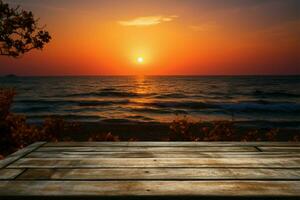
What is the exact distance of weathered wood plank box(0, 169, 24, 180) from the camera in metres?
2.40

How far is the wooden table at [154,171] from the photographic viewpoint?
2059 millimetres

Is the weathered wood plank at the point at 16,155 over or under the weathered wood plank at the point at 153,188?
under

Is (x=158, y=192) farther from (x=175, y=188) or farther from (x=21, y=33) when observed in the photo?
(x=21, y=33)

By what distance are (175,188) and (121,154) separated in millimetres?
1176

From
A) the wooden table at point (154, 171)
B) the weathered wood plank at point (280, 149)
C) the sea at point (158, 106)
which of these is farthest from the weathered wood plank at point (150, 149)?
the sea at point (158, 106)

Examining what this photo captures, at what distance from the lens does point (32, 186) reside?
2.20 meters

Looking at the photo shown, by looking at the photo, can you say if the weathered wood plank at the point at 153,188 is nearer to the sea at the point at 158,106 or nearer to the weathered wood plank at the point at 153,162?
the weathered wood plank at the point at 153,162

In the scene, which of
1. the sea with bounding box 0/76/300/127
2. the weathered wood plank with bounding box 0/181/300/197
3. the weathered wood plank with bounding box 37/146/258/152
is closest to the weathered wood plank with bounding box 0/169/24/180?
the weathered wood plank with bounding box 0/181/300/197

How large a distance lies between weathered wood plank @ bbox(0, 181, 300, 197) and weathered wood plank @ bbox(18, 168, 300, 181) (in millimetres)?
121

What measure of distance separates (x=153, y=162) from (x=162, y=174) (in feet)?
1.32

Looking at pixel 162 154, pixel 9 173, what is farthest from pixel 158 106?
pixel 9 173

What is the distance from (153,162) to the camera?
2.87 metres

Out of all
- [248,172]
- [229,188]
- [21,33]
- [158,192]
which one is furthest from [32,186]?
[21,33]

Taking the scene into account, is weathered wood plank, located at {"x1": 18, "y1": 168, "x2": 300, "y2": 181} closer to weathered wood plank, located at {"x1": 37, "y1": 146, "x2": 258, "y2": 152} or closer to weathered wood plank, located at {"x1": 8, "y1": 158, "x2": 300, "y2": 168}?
weathered wood plank, located at {"x1": 8, "y1": 158, "x2": 300, "y2": 168}
